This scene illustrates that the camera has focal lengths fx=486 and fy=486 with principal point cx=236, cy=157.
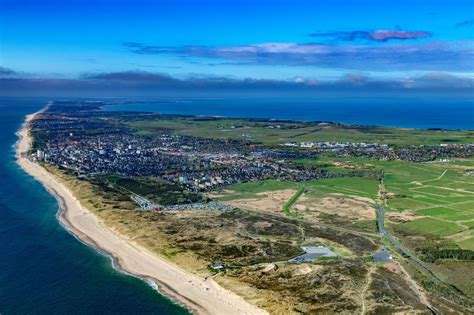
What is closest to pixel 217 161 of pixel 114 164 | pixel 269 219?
pixel 114 164

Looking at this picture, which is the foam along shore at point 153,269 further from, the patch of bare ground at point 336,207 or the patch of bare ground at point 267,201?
the patch of bare ground at point 336,207

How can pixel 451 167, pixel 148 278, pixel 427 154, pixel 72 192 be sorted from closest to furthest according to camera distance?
1. pixel 148 278
2. pixel 72 192
3. pixel 451 167
4. pixel 427 154

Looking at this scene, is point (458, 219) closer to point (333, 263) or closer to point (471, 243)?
point (471, 243)

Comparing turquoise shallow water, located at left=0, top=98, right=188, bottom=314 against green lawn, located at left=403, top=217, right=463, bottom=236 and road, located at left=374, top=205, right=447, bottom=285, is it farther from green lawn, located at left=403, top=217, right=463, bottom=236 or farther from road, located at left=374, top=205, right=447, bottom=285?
green lawn, located at left=403, top=217, right=463, bottom=236

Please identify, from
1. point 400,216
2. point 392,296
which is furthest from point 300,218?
point 392,296

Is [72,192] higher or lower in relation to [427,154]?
lower

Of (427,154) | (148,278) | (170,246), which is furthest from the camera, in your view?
(427,154)

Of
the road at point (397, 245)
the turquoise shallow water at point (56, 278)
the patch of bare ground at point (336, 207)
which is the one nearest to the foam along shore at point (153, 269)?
the turquoise shallow water at point (56, 278)
